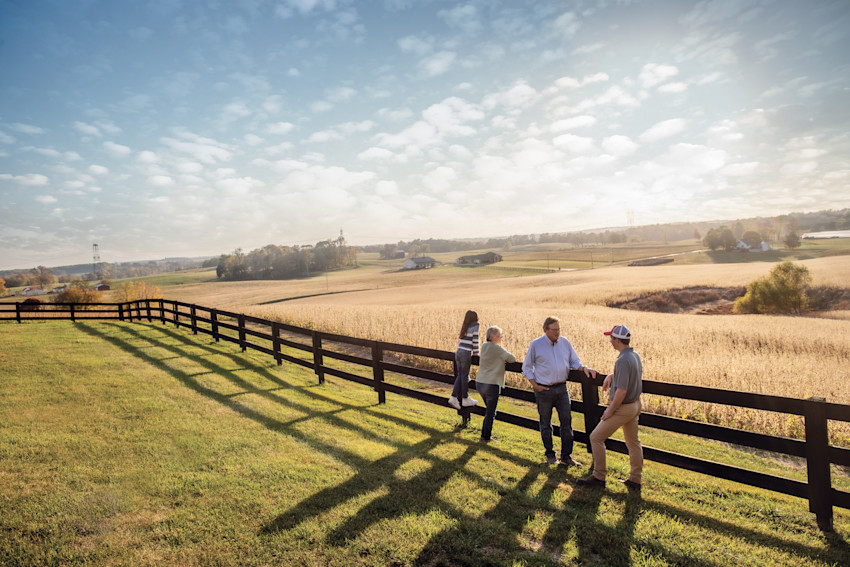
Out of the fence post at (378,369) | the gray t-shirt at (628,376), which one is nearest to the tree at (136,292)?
the fence post at (378,369)

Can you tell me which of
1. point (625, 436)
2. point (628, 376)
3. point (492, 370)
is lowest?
point (625, 436)

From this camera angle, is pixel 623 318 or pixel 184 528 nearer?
pixel 184 528

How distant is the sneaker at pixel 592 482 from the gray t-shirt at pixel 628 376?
1.18 metres

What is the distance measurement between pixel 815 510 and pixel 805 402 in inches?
47.4

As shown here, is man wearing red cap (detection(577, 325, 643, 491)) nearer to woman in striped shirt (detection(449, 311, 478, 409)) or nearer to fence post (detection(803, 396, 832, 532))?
fence post (detection(803, 396, 832, 532))

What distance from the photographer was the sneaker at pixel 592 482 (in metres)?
5.51

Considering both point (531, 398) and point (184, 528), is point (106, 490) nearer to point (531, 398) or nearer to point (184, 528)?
point (184, 528)

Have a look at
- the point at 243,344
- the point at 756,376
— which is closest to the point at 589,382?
the point at 756,376

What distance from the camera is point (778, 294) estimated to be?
36.2 m

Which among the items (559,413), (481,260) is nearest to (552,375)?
(559,413)

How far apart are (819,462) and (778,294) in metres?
41.0

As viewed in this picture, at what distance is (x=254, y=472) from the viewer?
5.77m

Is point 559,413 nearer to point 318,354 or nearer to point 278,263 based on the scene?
point 318,354

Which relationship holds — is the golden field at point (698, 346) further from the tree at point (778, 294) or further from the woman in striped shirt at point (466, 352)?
the woman in striped shirt at point (466, 352)
